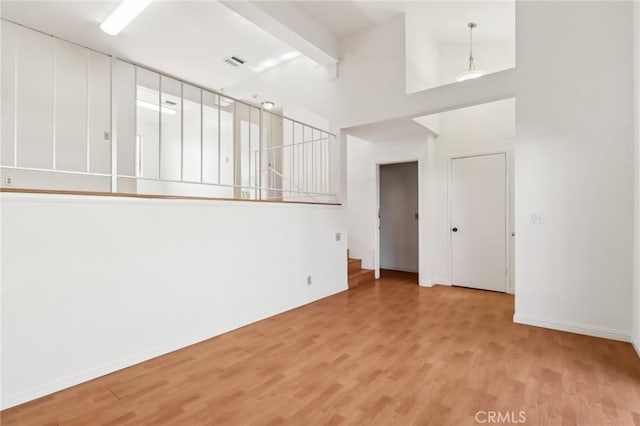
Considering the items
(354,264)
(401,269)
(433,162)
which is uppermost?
(433,162)

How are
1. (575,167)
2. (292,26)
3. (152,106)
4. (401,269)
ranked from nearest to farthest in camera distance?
(575,167) < (292,26) < (401,269) < (152,106)

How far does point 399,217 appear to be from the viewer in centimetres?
659

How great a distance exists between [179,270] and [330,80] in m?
3.67

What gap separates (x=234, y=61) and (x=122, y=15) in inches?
77.3

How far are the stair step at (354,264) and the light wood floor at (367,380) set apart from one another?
7.14ft

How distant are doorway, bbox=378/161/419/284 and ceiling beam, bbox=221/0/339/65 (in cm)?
286

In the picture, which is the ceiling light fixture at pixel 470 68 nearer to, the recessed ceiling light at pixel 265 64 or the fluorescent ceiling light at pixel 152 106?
the recessed ceiling light at pixel 265 64

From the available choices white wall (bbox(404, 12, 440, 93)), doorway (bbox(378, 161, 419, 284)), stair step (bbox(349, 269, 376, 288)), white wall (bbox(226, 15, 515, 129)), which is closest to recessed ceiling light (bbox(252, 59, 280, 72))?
white wall (bbox(226, 15, 515, 129))

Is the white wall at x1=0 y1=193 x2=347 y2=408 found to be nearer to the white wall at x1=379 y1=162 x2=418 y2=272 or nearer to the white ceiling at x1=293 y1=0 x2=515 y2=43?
the white ceiling at x1=293 y1=0 x2=515 y2=43

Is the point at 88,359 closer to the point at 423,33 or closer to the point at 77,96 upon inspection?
the point at 77,96

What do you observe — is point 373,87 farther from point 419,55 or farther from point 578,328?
point 578,328

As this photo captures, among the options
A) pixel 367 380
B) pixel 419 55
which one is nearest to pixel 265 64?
pixel 419 55

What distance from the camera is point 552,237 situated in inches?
123

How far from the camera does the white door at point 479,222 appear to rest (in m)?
4.65
